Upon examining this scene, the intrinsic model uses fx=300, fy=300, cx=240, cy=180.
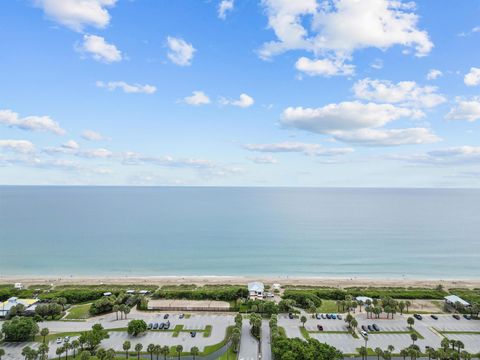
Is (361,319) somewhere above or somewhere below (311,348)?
below

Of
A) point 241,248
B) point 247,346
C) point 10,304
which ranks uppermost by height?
point 241,248

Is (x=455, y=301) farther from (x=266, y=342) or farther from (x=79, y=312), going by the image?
(x=79, y=312)

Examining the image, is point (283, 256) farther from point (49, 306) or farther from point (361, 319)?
point (49, 306)

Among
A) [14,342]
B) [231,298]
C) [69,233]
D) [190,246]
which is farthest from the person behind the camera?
[69,233]

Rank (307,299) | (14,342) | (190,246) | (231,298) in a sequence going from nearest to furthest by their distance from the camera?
1. (14,342)
2. (307,299)
3. (231,298)
4. (190,246)

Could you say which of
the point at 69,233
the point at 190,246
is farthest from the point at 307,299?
the point at 69,233

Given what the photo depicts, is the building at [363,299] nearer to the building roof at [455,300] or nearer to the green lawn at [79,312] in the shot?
the building roof at [455,300]

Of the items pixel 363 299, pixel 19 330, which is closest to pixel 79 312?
pixel 19 330

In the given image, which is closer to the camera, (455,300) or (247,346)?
(247,346)
